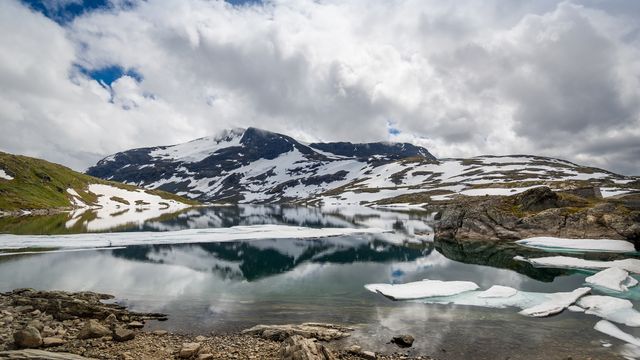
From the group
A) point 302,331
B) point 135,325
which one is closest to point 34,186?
point 135,325

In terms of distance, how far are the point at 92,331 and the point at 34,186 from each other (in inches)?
6869

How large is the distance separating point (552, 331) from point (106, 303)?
3152 centimetres

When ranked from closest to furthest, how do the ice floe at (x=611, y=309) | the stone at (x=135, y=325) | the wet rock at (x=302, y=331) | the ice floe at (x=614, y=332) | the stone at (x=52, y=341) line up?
1. the stone at (x=52, y=341)
2. the ice floe at (x=614, y=332)
3. the wet rock at (x=302, y=331)
4. the stone at (x=135, y=325)
5. the ice floe at (x=611, y=309)

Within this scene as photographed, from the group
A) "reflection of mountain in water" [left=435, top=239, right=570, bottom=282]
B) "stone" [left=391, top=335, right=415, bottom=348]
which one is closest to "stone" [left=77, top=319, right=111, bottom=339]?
"stone" [left=391, top=335, right=415, bottom=348]

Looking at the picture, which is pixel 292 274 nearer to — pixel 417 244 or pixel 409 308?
pixel 409 308

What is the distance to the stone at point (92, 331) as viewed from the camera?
21.5 m

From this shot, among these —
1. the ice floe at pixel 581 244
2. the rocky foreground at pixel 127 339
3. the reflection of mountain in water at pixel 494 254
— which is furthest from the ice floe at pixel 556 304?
the ice floe at pixel 581 244

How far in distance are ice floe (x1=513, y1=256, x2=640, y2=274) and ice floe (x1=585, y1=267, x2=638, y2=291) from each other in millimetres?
4806

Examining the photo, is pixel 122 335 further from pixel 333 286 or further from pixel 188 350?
pixel 333 286

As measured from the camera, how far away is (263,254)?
56.0m

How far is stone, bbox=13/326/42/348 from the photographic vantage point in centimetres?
1953

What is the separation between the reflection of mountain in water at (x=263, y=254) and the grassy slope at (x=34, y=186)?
106 meters

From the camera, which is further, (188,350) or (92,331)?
(92,331)

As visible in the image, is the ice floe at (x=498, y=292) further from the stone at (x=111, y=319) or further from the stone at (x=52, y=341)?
the stone at (x=52, y=341)
